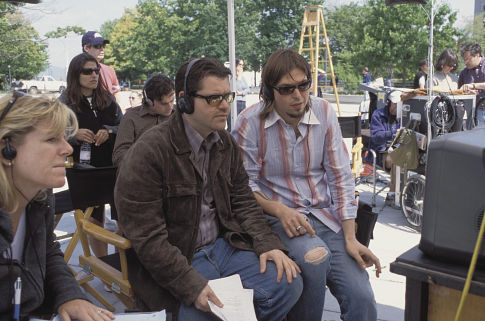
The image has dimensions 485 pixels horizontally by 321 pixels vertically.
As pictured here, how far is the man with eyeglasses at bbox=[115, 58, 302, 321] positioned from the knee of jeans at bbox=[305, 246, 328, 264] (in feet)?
0.27

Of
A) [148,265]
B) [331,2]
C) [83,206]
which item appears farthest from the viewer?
[331,2]

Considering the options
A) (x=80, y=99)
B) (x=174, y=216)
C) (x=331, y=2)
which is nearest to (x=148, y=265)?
(x=174, y=216)

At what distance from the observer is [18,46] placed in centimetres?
2494

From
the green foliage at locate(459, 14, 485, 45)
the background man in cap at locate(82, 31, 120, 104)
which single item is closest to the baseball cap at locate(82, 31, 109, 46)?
the background man in cap at locate(82, 31, 120, 104)

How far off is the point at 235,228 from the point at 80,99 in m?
2.00

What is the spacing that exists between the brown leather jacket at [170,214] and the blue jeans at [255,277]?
58mm

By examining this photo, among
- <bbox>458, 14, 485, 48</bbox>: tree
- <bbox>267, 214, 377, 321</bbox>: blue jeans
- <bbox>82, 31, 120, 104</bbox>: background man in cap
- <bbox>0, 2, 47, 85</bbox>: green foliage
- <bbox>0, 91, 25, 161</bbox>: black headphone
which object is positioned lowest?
<bbox>267, 214, 377, 321</bbox>: blue jeans

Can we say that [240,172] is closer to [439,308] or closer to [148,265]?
[148,265]

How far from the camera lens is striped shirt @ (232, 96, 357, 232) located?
247cm

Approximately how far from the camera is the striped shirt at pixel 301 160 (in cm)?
247

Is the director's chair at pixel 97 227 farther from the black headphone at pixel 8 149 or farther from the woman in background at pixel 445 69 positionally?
the woman in background at pixel 445 69

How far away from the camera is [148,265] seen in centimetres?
196

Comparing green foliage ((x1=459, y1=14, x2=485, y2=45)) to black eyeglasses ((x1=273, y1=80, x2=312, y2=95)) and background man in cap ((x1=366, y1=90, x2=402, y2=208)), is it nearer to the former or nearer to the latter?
background man in cap ((x1=366, y1=90, x2=402, y2=208))

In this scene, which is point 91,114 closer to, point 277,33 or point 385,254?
point 385,254
